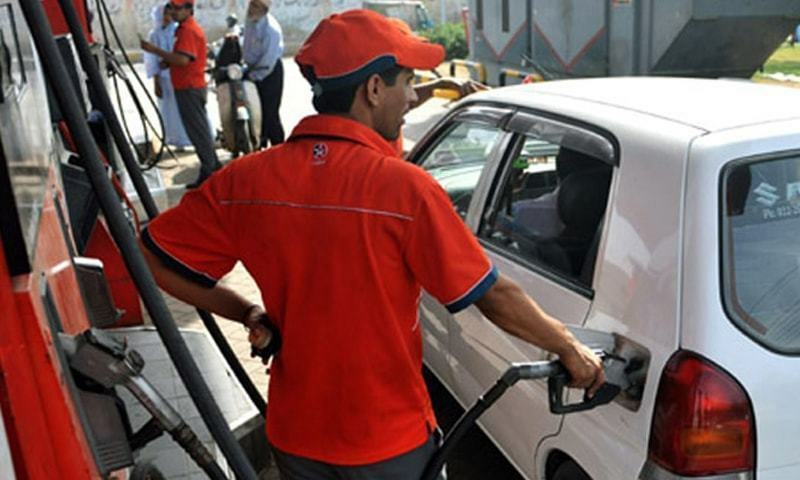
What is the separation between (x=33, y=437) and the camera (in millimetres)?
1279

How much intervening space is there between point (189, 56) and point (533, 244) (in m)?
6.24

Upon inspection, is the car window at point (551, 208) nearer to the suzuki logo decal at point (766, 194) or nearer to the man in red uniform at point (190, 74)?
the suzuki logo decal at point (766, 194)

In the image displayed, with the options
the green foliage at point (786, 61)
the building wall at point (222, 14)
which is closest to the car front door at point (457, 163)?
the green foliage at point (786, 61)

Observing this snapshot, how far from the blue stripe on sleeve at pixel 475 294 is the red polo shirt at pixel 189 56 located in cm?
721

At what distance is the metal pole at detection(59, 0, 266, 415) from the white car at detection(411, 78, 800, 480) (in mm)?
979

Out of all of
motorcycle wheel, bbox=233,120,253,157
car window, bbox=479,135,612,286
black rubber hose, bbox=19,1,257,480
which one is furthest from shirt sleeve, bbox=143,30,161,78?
black rubber hose, bbox=19,1,257,480

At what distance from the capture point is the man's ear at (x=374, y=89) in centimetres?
192

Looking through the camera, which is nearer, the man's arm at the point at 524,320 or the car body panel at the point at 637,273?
the man's arm at the point at 524,320

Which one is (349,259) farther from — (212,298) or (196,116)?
(196,116)

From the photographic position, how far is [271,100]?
31.7ft

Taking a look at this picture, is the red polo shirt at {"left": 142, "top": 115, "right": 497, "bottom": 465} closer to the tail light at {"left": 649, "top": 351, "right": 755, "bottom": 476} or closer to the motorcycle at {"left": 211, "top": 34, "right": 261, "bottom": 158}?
the tail light at {"left": 649, "top": 351, "right": 755, "bottom": 476}

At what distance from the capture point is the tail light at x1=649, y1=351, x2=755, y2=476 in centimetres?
209

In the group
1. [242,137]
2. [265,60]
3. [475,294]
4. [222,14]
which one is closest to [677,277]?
[475,294]

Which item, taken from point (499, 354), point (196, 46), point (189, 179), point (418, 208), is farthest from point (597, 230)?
point (189, 179)
